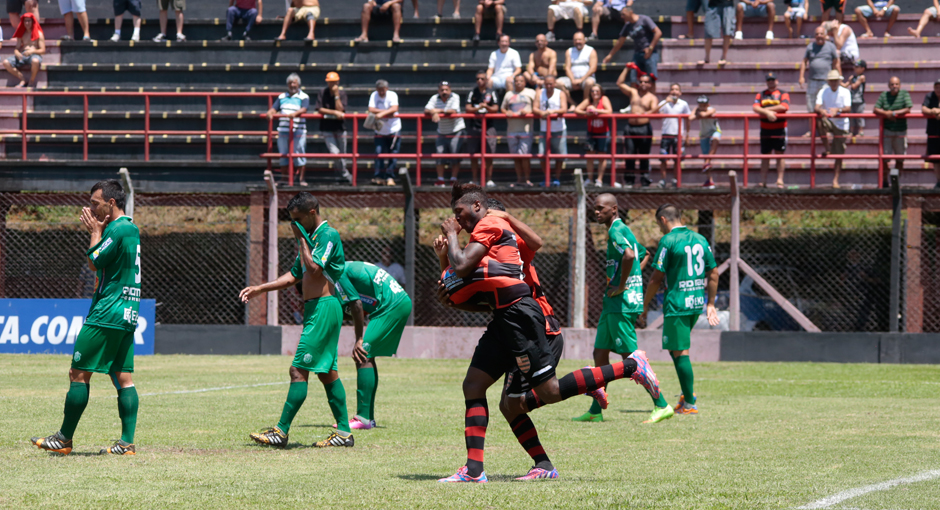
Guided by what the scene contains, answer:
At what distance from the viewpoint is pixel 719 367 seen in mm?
17234

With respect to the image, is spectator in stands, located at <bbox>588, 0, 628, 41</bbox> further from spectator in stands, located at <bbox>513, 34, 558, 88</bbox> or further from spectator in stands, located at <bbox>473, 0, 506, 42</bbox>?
spectator in stands, located at <bbox>513, 34, 558, 88</bbox>

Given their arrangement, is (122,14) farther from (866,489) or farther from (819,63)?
(866,489)

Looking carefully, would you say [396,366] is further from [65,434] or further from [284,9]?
[284,9]

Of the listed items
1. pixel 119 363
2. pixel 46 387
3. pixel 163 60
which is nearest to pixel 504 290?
pixel 119 363

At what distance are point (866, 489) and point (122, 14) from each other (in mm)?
23900

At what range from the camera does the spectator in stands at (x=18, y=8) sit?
25594 mm

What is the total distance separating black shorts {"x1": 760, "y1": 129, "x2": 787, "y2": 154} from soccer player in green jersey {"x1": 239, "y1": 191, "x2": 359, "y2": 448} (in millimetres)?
13179

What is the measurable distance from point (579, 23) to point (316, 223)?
675 inches

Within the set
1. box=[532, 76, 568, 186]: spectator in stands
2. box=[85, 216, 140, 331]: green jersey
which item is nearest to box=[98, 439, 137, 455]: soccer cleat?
box=[85, 216, 140, 331]: green jersey

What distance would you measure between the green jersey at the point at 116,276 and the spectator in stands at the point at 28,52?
1898 centimetres

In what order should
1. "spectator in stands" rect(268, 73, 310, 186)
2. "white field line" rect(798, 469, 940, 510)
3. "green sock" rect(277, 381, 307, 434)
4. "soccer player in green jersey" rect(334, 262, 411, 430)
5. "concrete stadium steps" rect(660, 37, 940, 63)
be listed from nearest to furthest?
"white field line" rect(798, 469, 940, 510) → "green sock" rect(277, 381, 307, 434) → "soccer player in green jersey" rect(334, 262, 411, 430) → "spectator in stands" rect(268, 73, 310, 186) → "concrete stadium steps" rect(660, 37, 940, 63)

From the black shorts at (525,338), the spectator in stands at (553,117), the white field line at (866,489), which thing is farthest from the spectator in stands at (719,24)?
the black shorts at (525,338)

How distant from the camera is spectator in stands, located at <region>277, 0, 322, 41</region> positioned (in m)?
25.9

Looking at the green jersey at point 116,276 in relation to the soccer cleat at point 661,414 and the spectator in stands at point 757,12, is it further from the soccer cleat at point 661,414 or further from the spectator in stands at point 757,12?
the spectator in stands at point 757,12
